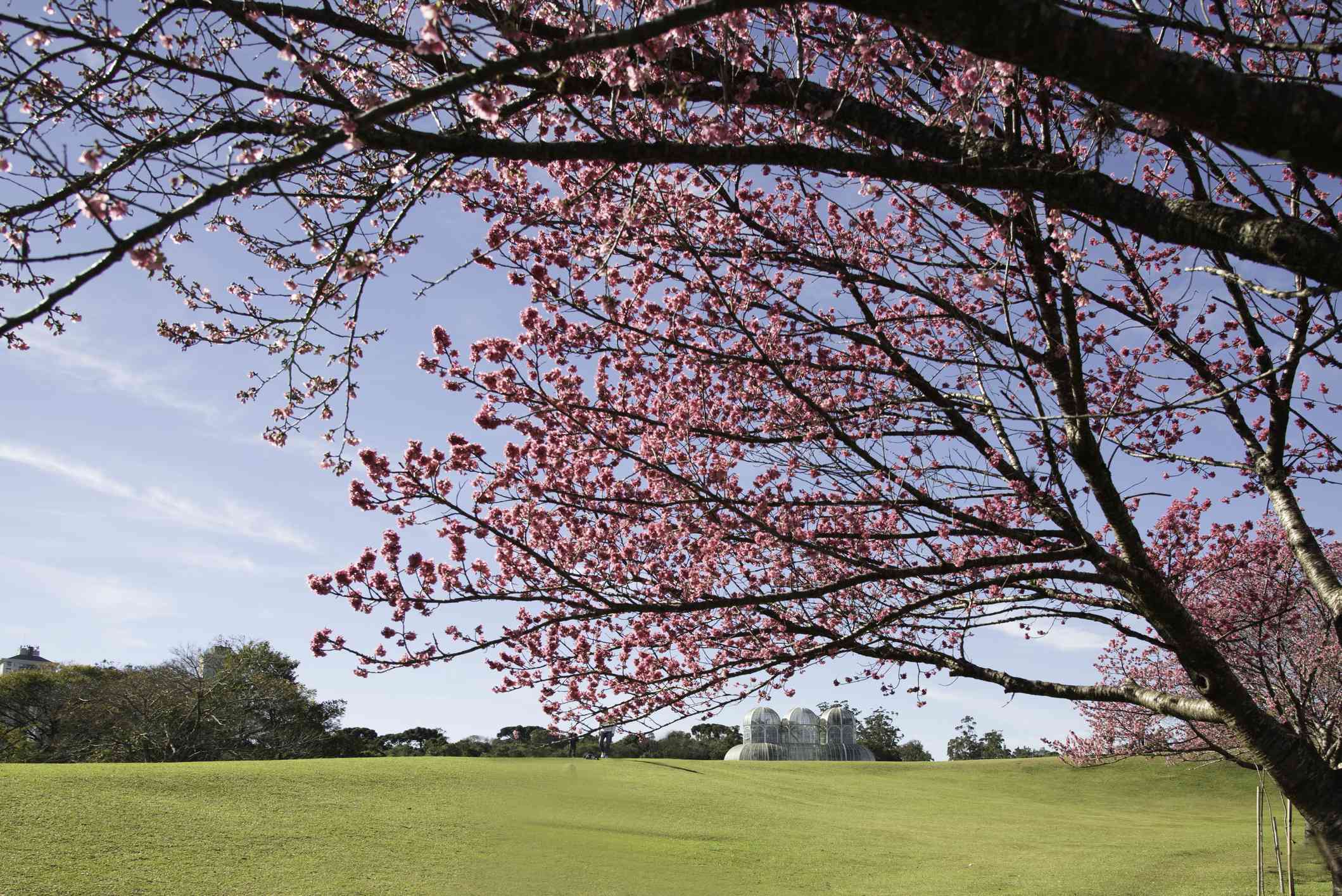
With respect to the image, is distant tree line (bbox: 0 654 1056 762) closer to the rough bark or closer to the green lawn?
the green lawn

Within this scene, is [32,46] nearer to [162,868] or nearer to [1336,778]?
[1336,778]

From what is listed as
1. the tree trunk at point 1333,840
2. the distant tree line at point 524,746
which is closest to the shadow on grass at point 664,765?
the distant tree line at point 524,746

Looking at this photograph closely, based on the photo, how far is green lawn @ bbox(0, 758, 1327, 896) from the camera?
1209 centimetres

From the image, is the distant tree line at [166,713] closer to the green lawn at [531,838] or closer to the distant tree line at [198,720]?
the distant tree line at [198,720]

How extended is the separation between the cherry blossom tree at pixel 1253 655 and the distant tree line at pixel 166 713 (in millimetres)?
33038

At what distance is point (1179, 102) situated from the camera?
291cm

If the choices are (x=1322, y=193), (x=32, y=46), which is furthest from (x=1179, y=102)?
Answer: (x=1322, y=193)

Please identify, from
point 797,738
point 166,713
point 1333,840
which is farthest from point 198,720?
point 1333,840

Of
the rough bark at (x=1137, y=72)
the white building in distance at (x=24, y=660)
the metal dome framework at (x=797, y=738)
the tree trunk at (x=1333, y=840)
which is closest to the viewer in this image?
the rough bark at (x=1137, y=72)

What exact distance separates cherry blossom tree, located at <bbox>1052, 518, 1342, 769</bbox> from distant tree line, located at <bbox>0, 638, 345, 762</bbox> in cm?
3304

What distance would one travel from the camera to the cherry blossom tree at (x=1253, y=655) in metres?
10.7

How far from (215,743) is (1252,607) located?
37.0 metres

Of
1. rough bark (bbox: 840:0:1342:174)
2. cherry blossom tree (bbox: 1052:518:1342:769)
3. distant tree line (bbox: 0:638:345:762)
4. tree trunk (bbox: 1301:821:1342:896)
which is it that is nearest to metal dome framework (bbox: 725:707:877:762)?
distant tree line (bbox: 0:638:345:762)

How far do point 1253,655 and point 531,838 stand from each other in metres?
13.4
